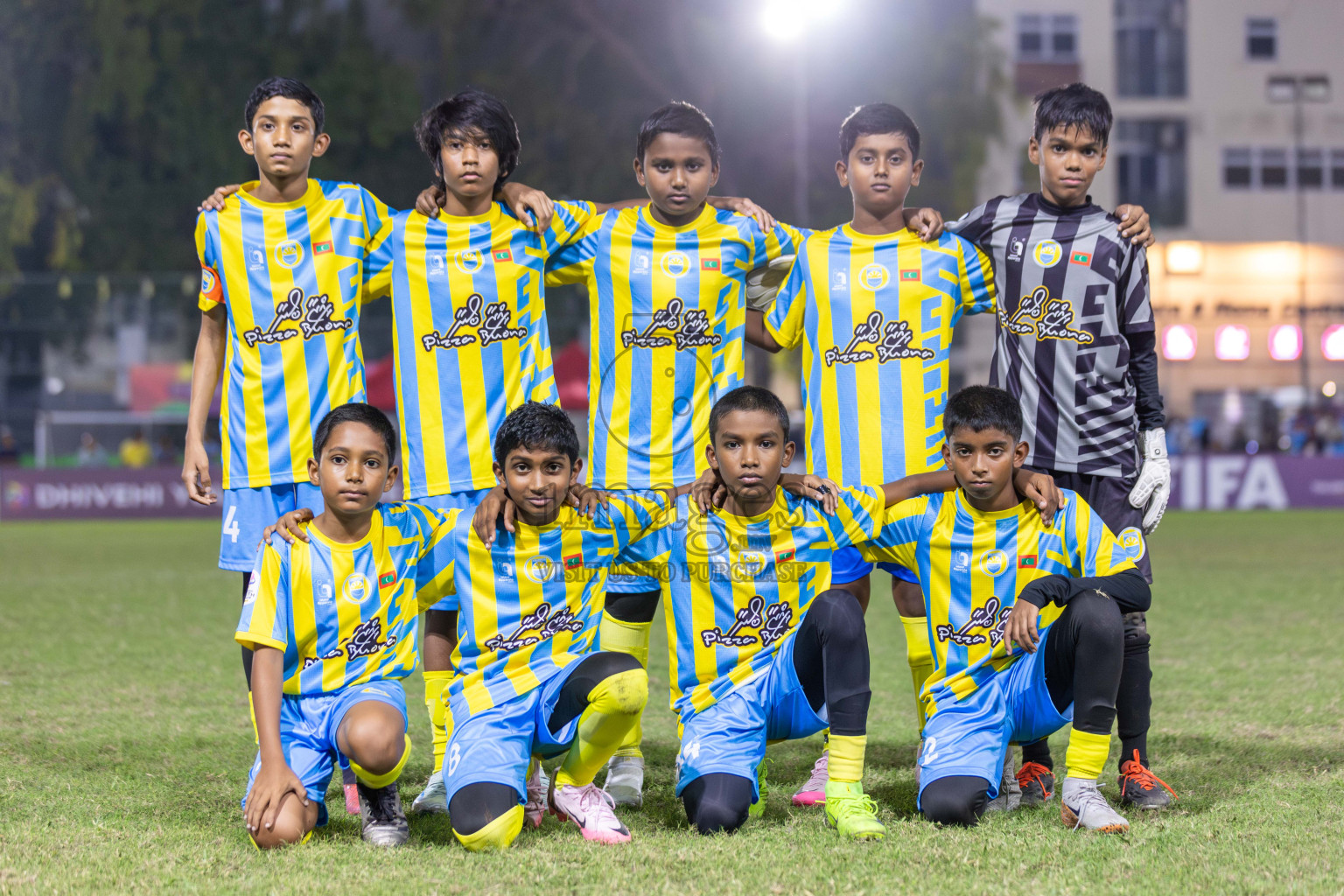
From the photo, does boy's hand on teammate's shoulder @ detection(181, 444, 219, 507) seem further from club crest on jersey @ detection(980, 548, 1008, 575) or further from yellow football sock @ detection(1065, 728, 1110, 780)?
yellow football sock @ detection(1065, 728, 1110, 780)

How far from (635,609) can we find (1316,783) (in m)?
1.98

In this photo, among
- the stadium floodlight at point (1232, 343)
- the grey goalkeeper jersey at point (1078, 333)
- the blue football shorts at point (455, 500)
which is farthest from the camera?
the stadium floodlight at point (1232, 343)

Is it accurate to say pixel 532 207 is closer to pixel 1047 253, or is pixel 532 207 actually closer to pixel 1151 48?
pixel 1047 253

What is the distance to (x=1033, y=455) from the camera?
370 centimetres

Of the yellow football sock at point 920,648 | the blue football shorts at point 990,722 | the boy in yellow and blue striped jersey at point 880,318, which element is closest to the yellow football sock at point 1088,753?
the blue football shorts at point 990,722

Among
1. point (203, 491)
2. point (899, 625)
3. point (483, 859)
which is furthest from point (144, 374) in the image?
point (483, 859)

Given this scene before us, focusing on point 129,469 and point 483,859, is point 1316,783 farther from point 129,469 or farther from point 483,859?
point 129,469

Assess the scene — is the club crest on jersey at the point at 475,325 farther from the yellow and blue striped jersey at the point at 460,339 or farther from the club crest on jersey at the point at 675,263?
the club crest on jersey at the point at 675,263

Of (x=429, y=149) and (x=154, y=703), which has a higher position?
(x=429, y=149)

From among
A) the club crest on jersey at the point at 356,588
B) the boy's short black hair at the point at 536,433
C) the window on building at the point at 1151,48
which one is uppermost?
the window on building at the point at 1151,48

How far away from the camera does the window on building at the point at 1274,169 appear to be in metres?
29.0

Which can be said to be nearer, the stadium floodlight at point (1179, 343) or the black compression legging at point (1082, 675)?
the black compression legging at point (1082, 675)

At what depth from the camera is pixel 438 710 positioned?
3.55 m

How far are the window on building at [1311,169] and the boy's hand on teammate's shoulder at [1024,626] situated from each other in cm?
2990
